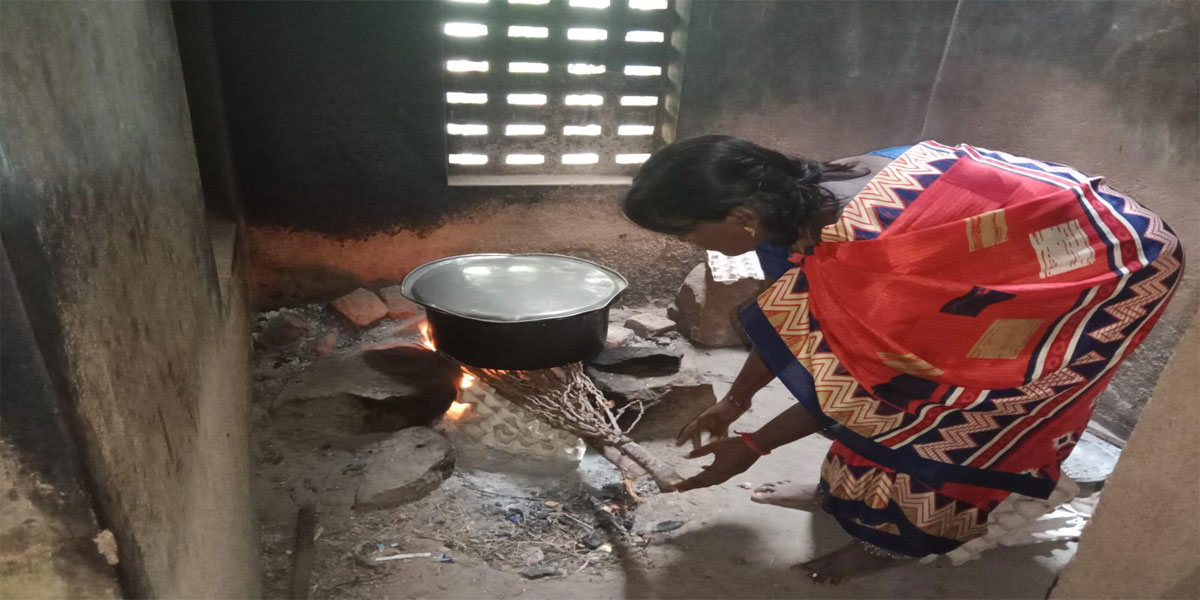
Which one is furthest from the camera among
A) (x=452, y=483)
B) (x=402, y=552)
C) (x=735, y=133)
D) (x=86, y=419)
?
(x=735, y=133)

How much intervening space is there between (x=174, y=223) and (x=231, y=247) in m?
1.47

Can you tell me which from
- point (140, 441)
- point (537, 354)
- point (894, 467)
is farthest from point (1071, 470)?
point (140, 441)

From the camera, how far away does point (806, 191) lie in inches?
68.9

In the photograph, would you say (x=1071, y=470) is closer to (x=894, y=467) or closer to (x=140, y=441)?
(x=894, y=467)

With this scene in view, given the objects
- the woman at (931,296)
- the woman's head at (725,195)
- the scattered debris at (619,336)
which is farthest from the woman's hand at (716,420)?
the scattered debris at (619,336)

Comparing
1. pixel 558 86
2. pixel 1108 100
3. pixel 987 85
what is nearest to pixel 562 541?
pixel 558 86

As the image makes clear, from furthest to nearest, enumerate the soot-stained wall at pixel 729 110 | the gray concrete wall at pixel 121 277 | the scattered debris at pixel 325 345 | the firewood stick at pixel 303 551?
the scattered debris at pixel 325 345 < the soot-stained wall at pixel 729 110 < the firewood stick at pixel 303 551 < the gray concrete wall at pixel 121 277

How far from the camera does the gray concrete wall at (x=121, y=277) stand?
663 millimetres

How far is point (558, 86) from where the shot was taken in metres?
3.66

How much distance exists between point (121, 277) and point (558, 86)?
3.02 meters

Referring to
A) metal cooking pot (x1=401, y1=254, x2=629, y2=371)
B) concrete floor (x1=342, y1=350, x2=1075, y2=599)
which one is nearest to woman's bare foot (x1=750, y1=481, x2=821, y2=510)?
concrete floor (x1=342, y1=350, x2=1075, y2=599)

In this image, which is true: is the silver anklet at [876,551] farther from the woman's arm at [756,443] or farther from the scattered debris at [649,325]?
the scattered debris at [649,325]

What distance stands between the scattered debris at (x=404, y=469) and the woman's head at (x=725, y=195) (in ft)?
3.97

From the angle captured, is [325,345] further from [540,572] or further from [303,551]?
[540,572]
